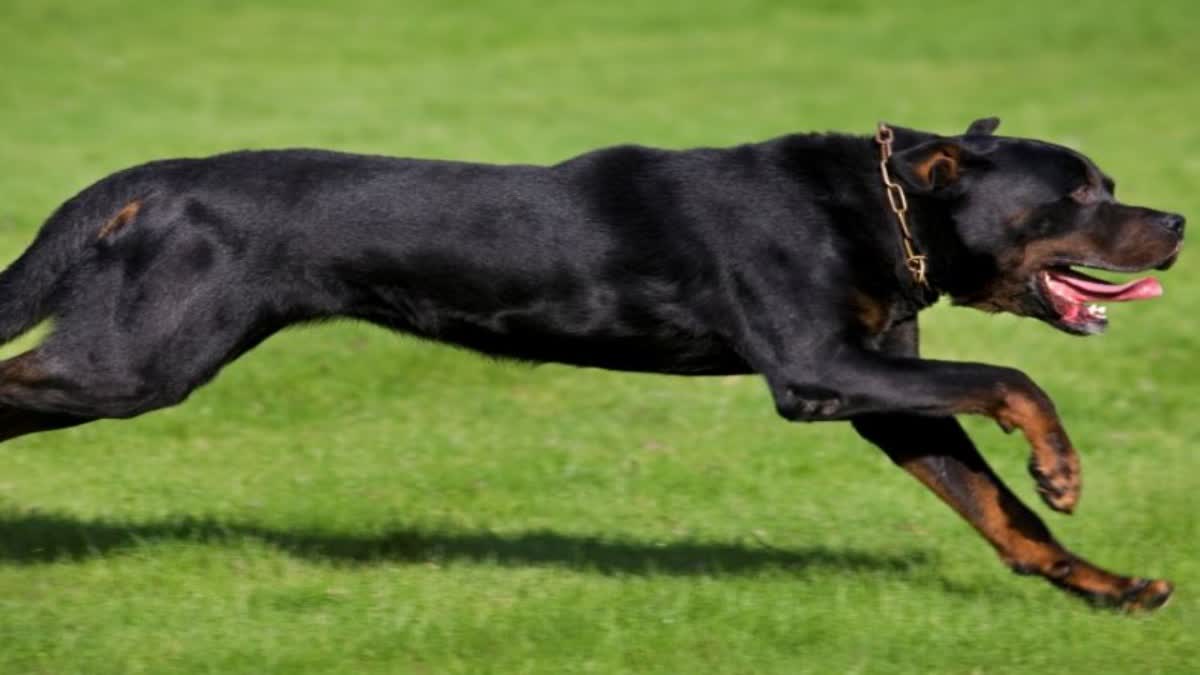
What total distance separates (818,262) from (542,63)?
15.0 meters

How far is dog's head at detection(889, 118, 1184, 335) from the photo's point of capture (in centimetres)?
634

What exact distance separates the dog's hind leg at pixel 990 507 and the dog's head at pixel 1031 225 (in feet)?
1.89

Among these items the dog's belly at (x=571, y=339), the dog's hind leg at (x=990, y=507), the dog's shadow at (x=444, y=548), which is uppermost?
the dog's belly at (x=571, y=339)

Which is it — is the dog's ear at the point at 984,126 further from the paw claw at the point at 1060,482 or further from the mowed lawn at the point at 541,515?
the mowed lawn at the point at 541,515

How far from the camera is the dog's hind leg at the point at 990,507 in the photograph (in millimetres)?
6480

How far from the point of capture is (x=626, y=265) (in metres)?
6.36

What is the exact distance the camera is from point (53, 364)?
628 cm

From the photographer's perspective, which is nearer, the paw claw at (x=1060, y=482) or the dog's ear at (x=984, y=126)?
the paw claw at (x=1060, y=482)

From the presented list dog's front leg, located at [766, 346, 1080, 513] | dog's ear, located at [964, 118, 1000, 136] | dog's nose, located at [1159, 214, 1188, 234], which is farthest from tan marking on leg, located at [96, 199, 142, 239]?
dog's nose, located at [1159, 214, 1188, 234]

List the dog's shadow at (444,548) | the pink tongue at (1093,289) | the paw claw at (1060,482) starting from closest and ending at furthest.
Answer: the paw claw at (1060,482), the pink tongue at (1093,289), the dog's shadow at (444,548)

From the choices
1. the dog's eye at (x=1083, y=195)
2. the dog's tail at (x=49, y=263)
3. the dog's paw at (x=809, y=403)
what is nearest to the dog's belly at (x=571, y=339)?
the dog's paw at (x=809, y=403)

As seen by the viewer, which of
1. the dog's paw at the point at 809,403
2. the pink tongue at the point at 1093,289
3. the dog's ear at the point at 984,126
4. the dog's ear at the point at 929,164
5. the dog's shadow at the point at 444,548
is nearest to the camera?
the dog's paw at the point at 809,403

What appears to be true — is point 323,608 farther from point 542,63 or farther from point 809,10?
point 809,10

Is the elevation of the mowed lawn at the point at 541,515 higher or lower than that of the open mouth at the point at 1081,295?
lower
